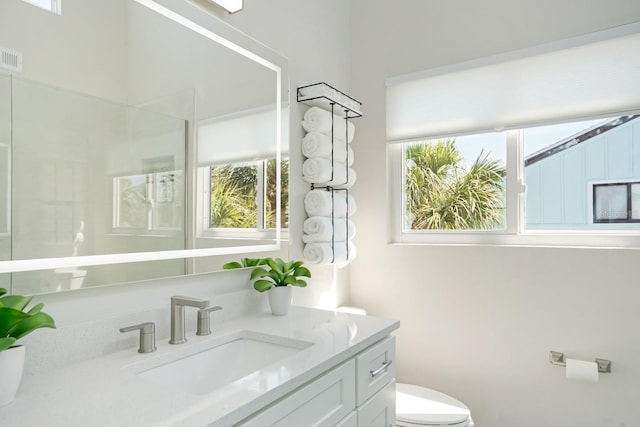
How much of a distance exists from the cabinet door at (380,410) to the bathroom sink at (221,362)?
28 cm

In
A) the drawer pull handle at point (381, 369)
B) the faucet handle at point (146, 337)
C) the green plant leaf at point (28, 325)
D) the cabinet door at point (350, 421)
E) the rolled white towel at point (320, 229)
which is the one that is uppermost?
the rolled white towel at point (320, 229)

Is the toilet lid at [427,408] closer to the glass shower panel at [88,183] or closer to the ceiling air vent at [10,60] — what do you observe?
the glass shower panel at [88,183]

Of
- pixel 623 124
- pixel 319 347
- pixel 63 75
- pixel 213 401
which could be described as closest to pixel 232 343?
pixel 319 347

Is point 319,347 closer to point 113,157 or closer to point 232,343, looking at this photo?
point 232,343

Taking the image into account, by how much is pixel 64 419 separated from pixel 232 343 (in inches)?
22.6

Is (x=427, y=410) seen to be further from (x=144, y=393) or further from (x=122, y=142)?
(x=122, y=142)

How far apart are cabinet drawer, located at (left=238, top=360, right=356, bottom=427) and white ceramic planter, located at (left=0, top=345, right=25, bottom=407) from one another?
441 millimetres

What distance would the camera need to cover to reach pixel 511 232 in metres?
1.96

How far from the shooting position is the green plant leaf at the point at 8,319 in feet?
2.40

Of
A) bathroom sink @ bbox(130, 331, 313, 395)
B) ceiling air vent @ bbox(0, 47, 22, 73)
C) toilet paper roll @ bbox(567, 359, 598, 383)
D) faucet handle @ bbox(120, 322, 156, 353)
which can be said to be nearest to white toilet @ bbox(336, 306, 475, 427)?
toilet paper roll @ bbox(567, 359, 598, 383)

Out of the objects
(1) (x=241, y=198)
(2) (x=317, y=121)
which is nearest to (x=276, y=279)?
(1) (x=241, y=198)

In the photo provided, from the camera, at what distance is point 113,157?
1091mm

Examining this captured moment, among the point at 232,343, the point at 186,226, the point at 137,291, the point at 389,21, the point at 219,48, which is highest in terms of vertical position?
the point at 389,21

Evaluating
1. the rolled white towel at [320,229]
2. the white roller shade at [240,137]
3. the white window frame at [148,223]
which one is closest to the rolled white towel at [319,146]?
the white roller shade at [240,137]
